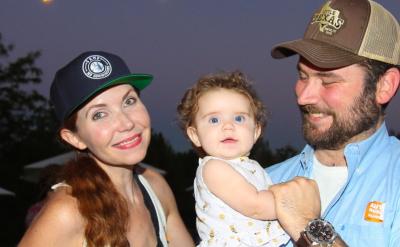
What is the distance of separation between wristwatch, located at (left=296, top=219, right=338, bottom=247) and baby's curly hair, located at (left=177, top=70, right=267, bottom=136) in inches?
28.0

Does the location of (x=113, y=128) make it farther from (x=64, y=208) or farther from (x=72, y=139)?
(x=64, y=208)

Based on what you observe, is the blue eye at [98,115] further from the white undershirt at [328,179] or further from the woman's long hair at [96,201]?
the white undershirt at [328,179]

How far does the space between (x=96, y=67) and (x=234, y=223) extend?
1281mm

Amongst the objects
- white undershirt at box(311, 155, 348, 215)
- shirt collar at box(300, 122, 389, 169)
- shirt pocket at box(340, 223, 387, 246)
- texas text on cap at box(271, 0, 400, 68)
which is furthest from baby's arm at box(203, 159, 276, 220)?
texas text on cap at box(271, 0, 400, 68)

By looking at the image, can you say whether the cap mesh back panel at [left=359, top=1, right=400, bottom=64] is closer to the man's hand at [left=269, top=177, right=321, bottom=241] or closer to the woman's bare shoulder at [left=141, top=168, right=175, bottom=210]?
the man's hand at [left=269, top=177, right=321, bottom=241]

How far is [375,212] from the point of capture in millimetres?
3021

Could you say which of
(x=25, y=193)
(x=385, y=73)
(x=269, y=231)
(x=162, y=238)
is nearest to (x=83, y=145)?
(x=162, y=238)

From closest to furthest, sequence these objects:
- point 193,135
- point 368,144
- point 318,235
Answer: point 318,235 < point 193,135 < point 368,144

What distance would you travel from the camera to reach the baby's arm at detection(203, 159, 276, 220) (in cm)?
289

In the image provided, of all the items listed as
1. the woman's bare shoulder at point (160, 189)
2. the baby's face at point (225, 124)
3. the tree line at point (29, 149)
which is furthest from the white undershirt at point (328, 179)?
the tree line at point (29, 149)

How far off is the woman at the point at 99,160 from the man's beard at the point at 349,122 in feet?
3.66

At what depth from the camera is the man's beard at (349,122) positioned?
3404 millimetres

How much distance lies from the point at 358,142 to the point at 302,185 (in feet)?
1.94

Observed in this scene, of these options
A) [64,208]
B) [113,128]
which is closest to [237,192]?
[113,128]
